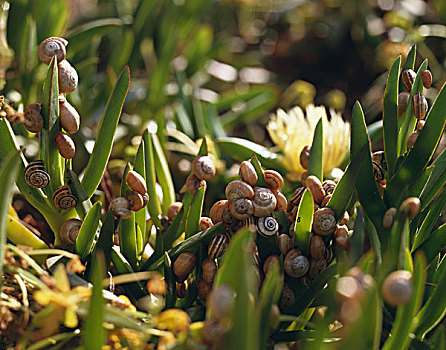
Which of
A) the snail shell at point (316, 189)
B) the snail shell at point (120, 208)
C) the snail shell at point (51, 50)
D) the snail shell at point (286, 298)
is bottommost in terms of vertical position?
the snail shell at point (286, 298)

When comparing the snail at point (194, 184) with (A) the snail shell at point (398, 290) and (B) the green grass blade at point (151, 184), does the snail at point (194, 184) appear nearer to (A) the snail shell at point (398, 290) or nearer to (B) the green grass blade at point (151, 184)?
(B) the green grass blade at point (151, 184)

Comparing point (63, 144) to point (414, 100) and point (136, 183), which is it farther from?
point (414, 100)

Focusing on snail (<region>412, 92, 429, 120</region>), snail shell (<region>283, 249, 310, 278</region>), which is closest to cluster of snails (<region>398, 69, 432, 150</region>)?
snail (<region>412, 92, 429, 120</region>)

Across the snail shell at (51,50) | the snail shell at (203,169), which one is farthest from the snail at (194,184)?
the snail shell at (51,50)

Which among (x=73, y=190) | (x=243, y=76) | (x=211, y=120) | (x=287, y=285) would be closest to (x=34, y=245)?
(x=73, y=190)

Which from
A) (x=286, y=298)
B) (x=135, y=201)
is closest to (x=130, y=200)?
(x=135, y=201)

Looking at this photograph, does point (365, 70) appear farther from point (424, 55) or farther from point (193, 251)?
point (193, 251)
